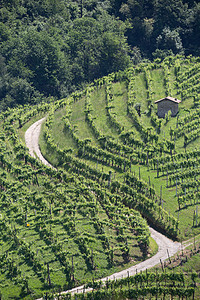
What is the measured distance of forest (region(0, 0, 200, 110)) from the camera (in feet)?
480

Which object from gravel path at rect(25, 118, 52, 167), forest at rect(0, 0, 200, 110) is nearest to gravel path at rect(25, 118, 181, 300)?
gravel path at rect(25, 118, 52, 167)

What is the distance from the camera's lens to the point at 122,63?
147 m

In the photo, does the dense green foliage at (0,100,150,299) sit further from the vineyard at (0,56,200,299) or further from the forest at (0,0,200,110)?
the forest at (0,0,200,110)

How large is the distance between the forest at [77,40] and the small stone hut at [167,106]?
43733mm

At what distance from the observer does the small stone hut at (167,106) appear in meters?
103

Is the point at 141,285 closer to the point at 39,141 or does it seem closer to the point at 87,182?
the point at 87,182

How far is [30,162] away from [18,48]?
62854mm

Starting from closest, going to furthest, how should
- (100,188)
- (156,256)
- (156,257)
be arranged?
(156,257), (156,256), (100,188)

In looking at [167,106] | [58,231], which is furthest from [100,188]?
[167,106]

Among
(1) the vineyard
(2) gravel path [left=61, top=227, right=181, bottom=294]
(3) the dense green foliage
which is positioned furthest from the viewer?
(1) the vineyard

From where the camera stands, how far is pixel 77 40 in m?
155

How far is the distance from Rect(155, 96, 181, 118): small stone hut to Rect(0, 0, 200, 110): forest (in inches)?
1722

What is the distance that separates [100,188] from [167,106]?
2751cm

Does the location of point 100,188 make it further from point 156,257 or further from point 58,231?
point 156,257
